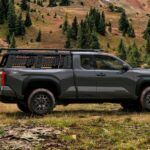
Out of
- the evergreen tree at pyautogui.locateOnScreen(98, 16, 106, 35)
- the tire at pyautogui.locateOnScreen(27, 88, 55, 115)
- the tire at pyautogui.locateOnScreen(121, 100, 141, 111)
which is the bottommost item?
the evergreen tree at pyautogui.locateOnScreen(98, 16, 106, 35)

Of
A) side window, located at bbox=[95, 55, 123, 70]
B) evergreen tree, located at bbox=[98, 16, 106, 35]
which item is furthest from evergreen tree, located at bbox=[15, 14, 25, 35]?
side window, located at bbox=[95, 55, 123, 70]

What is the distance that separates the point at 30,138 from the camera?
39.2 feet

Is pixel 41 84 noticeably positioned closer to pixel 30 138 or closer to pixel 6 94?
pixel 6 94

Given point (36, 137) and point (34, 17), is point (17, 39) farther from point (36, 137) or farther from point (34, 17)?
point (36, 137)

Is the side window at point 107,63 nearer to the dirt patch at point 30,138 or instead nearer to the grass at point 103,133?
the grass at point 103,133

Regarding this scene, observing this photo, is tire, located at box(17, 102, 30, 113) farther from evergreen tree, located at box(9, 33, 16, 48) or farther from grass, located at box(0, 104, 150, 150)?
evergreen tree, located at box(9, 33, 16, 48)

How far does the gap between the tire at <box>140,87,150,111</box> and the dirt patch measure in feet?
19.9

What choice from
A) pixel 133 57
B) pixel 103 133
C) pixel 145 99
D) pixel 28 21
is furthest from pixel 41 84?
pixel 28 21

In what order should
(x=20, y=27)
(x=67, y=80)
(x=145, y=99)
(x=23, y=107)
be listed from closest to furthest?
1. (x=67, y=80)
2. (x=145, y=99)
3. (x=23, y=107)
4. (x=20, y=27)

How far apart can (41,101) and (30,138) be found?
563 cm

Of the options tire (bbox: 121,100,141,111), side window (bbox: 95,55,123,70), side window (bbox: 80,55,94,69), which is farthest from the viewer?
tire (bbox: 121,100,141,111)

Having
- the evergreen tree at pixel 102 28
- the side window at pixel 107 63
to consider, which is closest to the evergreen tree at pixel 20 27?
the evergreen tree at pixel 102 28

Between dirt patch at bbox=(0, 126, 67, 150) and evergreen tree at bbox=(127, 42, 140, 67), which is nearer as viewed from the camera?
dirt patch at bbox=(0, 126, 67, 150)

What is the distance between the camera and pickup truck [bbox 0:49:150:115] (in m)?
17.4
